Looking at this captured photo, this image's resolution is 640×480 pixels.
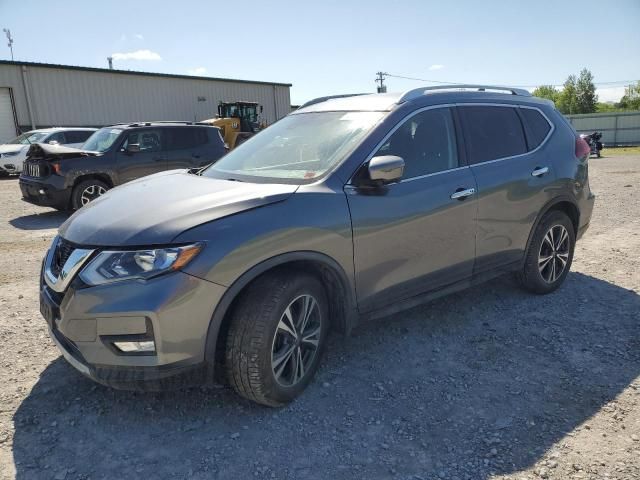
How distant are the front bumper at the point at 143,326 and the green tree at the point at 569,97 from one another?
8177cm

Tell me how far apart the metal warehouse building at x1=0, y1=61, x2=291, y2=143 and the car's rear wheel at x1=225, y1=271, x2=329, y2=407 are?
2332 centimetres

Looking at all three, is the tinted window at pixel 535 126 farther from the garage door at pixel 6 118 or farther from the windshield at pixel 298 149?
the garage door at pixel 6 118

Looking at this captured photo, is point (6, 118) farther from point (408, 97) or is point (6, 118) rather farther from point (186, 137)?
point (408, 97)

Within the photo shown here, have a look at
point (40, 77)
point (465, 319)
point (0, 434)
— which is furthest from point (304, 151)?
point (40, 77)

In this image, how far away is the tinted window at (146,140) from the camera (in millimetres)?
9680

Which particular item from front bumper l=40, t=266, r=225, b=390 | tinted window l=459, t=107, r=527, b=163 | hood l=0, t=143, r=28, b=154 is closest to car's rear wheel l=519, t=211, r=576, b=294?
tinted window l=459, t=107, r=527, b=163

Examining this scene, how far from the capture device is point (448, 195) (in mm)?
3553

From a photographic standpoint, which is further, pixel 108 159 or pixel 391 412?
pixel 108 159

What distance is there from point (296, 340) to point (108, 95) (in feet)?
97.4

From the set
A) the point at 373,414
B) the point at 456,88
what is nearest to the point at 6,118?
the point at 456,88

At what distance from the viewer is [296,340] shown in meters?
2.92

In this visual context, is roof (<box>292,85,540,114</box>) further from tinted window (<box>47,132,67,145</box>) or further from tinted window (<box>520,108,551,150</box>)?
tinted window (<box>47,132,67,145</box>)

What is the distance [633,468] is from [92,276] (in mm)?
2824

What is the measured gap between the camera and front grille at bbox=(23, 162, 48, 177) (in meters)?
8.96
